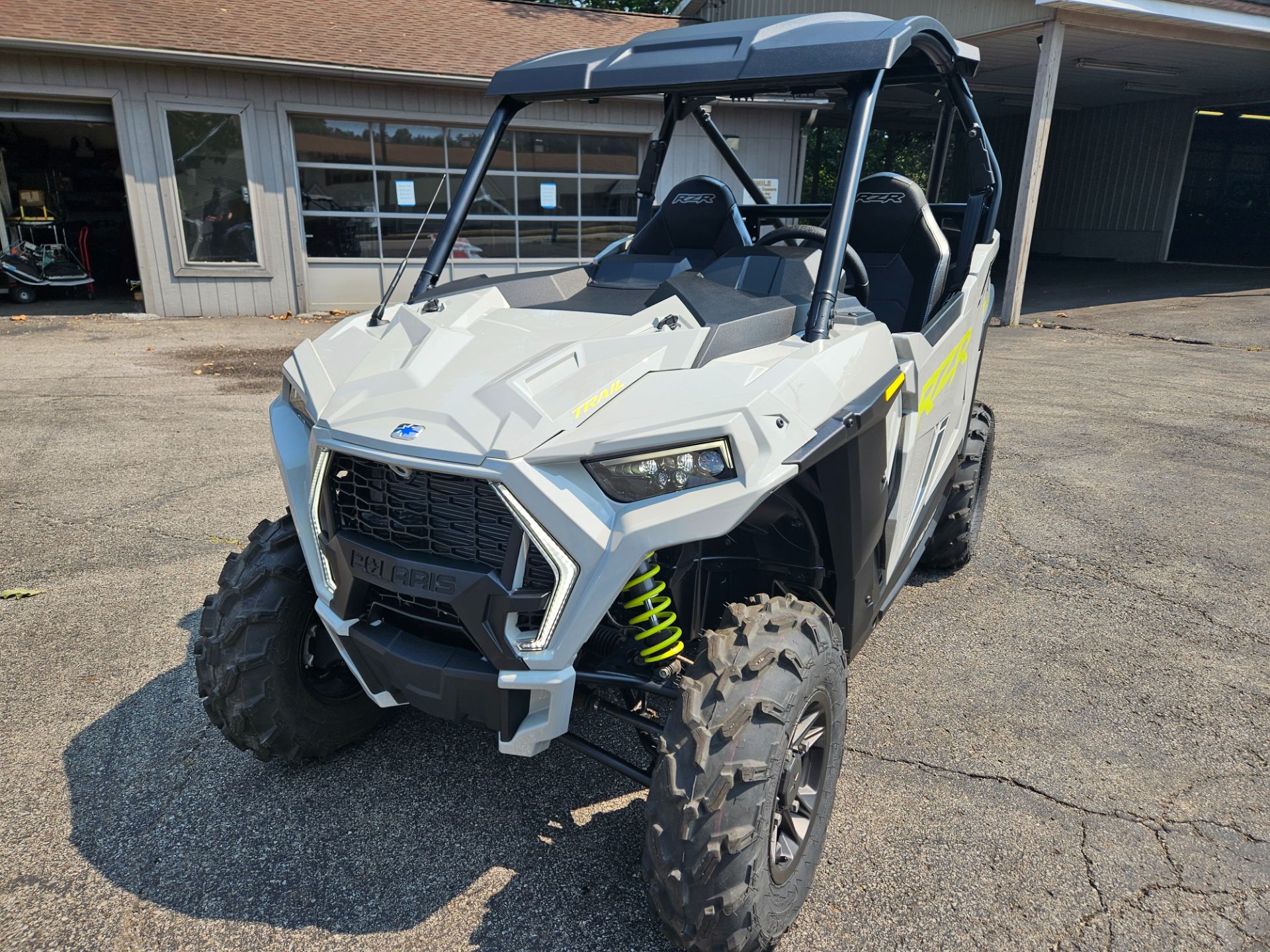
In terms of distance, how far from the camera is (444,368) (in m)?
2.36

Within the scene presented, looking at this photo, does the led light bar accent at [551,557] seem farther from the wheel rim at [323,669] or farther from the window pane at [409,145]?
the window pane at [409,145]

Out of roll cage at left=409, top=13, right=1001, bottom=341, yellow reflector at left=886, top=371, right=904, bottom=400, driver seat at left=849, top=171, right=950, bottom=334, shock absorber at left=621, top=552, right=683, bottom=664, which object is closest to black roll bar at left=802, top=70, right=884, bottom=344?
roll cage at left=409, top=13, right=1001, bottom=341

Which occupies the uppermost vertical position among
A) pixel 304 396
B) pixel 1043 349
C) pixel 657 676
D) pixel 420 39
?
pixel 420 39

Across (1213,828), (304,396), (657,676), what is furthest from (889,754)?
(304,396)

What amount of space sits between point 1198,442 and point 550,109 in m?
10.3

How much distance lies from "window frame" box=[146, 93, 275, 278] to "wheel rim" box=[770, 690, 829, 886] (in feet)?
40.7

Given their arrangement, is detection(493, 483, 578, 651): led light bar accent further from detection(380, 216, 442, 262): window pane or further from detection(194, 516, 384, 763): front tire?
detection(380, 216, 442, 262): window pane

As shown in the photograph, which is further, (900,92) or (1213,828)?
(900,92)

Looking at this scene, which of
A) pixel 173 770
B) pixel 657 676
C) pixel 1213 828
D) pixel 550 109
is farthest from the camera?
pixel 550 109

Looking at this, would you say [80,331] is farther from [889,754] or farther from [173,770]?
[889,754]

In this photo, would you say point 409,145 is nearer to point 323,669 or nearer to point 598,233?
point 598,233

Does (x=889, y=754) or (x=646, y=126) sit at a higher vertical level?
(x=646, y=126)

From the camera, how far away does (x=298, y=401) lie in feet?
8.47

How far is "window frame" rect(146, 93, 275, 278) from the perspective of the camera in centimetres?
1184
